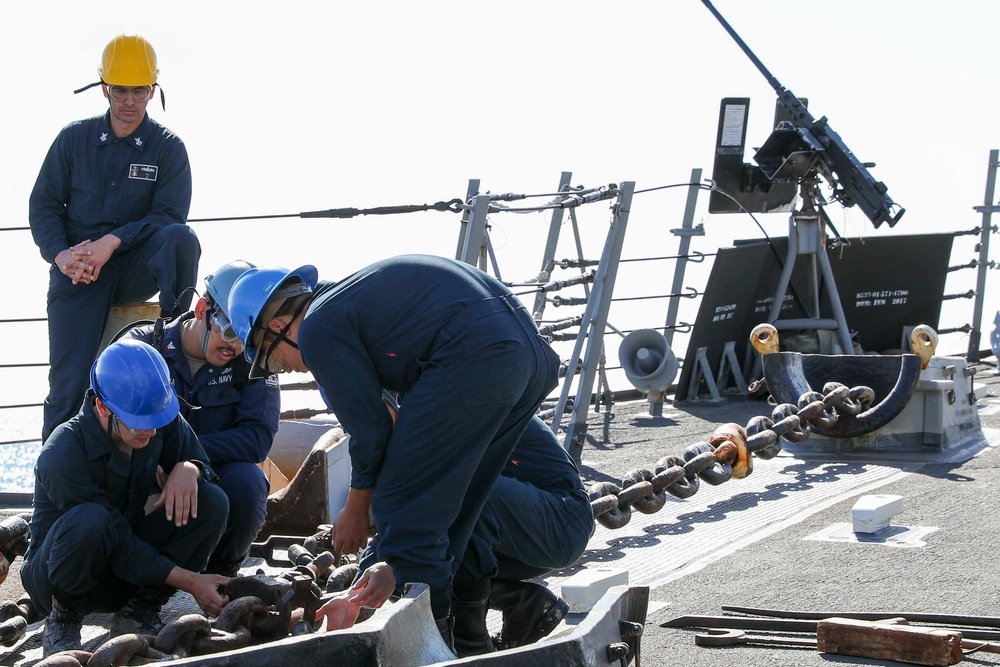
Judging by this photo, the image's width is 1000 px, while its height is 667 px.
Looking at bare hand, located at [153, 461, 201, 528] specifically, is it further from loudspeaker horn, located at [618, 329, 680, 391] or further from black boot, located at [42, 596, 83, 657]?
loudspeaker horn, located at [618, 329, 680, 391]

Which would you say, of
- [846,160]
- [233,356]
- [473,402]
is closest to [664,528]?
[233,356]

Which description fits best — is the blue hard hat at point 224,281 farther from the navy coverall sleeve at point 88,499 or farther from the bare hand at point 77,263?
the bare hand at point 77,263

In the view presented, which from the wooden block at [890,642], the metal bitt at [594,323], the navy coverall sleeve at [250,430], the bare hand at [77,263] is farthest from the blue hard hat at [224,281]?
the metal bitt at [594,323]

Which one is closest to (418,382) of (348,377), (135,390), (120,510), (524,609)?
(348,377)

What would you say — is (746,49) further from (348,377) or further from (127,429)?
(348,377)

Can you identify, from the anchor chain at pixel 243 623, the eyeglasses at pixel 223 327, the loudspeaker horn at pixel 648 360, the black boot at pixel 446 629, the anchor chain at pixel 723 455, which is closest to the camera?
the anchor chain at pixel 243 623

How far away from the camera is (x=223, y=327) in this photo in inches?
153

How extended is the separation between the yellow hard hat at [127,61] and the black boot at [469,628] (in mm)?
2440

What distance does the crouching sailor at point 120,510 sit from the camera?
3.47 meters

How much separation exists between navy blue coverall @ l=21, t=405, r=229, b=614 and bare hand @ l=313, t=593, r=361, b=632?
894 mm

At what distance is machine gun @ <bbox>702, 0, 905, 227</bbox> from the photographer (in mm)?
8898

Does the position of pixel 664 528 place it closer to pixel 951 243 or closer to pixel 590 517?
pixel 590 517

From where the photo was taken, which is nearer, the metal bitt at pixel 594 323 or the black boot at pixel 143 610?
the black boot at pixel 143 610

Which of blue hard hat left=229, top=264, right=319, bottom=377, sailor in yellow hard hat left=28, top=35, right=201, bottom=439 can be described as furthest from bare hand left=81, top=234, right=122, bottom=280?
blue hard hat left=229, top=264, right=319, bottom=377
